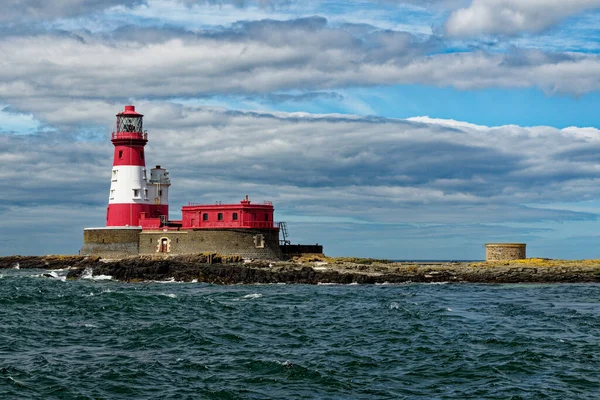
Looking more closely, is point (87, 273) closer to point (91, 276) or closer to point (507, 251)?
point (91, 276)

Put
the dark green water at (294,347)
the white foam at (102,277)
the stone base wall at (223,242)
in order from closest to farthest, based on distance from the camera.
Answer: the dark green water at (294,347)
the white foam at (102,277)
the stone base wall at (223,242)

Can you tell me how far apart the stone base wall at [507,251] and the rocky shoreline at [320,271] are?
262 centimetres

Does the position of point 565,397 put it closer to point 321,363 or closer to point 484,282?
point 321,363

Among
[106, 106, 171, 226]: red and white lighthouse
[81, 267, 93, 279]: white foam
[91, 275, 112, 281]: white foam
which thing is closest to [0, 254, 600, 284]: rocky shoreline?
[81, 267, 93, 279]: white foam

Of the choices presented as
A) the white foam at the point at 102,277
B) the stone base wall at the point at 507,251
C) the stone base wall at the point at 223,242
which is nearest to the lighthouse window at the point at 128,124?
the stone base wall at the point at 223,242

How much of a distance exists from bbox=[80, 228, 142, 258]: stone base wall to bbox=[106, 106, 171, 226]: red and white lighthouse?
1.26 m

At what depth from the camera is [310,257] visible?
5575 cm

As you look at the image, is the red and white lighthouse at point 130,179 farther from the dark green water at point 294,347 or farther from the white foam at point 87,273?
the dark green water at point 294,347

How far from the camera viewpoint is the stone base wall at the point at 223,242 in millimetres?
52688

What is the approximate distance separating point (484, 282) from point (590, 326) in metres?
21.1

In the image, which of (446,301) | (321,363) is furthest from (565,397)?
(446,301)

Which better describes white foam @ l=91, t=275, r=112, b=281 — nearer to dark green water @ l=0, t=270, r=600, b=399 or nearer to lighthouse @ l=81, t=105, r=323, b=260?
lighthouse @ l=81, t=105, r=323, b=260

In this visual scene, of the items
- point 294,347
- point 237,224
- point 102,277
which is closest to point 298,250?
point 237,224

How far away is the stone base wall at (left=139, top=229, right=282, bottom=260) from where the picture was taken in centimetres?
5269
